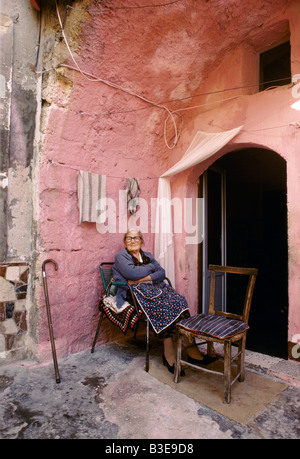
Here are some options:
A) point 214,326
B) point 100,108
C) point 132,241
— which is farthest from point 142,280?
point 100,108

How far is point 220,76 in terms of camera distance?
3.90 m

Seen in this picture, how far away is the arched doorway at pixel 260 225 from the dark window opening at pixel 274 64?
4.45ft

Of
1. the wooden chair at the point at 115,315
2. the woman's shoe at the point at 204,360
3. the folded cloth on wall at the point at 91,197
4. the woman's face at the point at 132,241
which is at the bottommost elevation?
the woman's shoe at the point at 204,360

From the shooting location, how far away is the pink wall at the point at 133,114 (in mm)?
3166

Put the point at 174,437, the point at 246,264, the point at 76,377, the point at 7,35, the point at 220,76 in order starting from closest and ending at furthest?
1. the point at 174,437
2. the point at 76,377
3. the point at 7,35
4. the point at 220,76
5. the point at 246,264

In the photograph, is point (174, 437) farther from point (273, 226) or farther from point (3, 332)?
point (273, 226)

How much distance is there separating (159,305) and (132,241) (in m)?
0.94

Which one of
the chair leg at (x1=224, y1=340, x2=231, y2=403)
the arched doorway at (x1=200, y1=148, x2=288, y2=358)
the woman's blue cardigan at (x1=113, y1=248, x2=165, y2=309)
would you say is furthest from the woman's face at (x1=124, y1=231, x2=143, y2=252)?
the arched doorway at (x1=200, y1=148, x2=288, y2=358)

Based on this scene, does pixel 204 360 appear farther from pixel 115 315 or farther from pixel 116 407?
pixel 116 407

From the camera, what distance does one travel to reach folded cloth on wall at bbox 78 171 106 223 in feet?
11.1

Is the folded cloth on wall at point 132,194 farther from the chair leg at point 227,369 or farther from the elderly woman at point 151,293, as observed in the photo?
the chair leg at point 227,369

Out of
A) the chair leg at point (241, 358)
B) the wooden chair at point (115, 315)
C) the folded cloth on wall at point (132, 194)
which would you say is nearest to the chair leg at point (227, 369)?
the chair leg at point (241, 358)

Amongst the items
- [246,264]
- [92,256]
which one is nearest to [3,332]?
[92,256]
